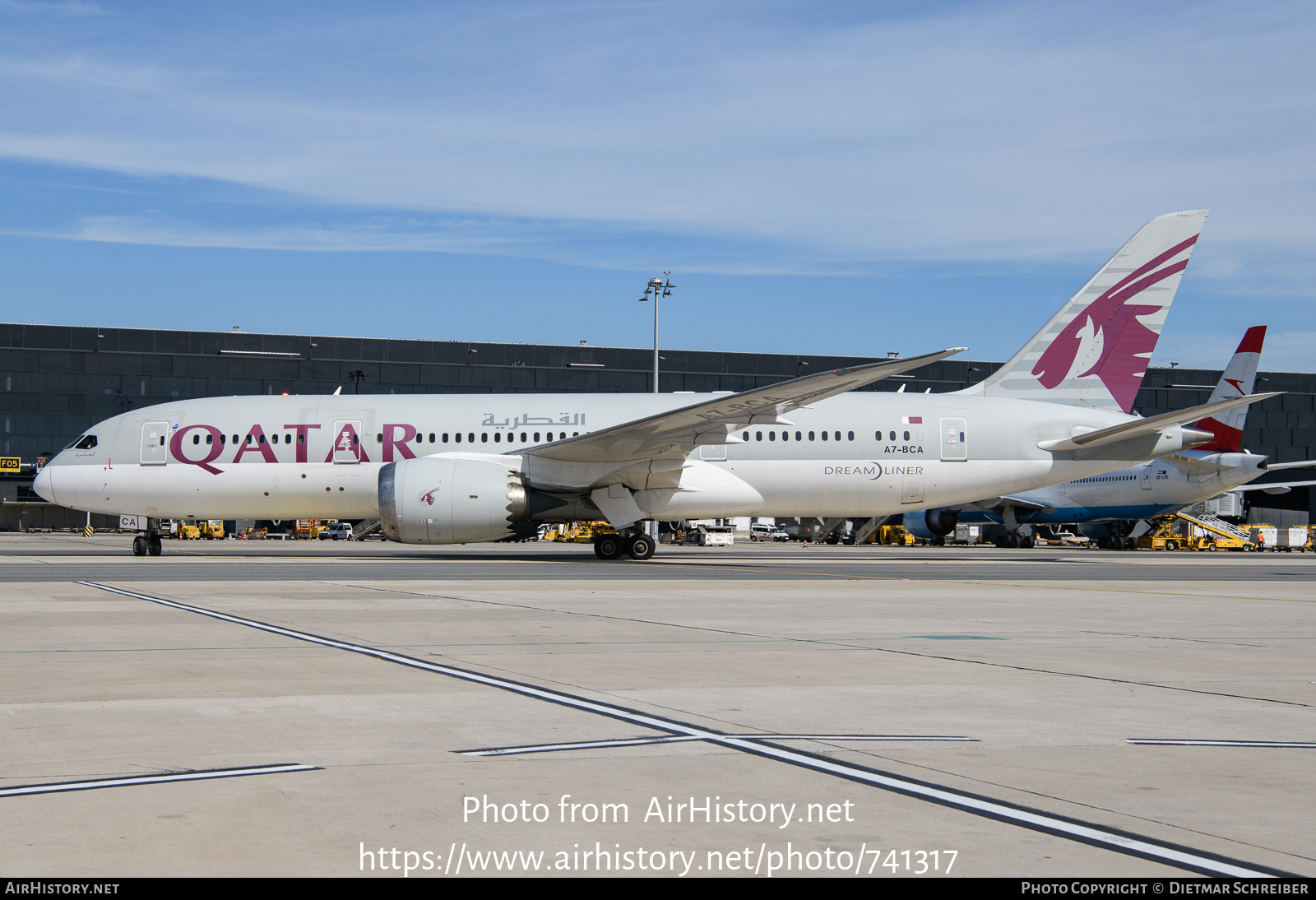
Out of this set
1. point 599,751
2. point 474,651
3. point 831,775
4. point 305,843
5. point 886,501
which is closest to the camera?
point 305,843

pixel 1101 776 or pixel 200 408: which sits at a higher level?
pixel 200 408

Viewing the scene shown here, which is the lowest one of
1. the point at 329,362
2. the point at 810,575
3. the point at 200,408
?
the point at 810,575

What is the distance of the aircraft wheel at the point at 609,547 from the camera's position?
29094mm

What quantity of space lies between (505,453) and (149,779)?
2404 centimetres

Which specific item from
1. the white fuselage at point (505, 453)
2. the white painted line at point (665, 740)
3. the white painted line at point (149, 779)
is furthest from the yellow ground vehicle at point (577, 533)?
the white painted line at point (149, 779)

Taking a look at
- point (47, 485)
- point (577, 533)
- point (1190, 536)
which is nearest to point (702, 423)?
point (47, 485)

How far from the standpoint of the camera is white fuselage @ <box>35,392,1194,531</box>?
94.5 ft

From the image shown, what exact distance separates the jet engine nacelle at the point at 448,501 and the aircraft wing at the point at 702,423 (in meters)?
1.51

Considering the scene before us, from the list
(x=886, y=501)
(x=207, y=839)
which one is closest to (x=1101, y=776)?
(x=207, y=839)

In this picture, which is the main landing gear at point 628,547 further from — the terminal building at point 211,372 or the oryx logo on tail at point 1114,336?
the terminal building at point 211,372

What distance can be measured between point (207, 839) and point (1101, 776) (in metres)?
3.65
